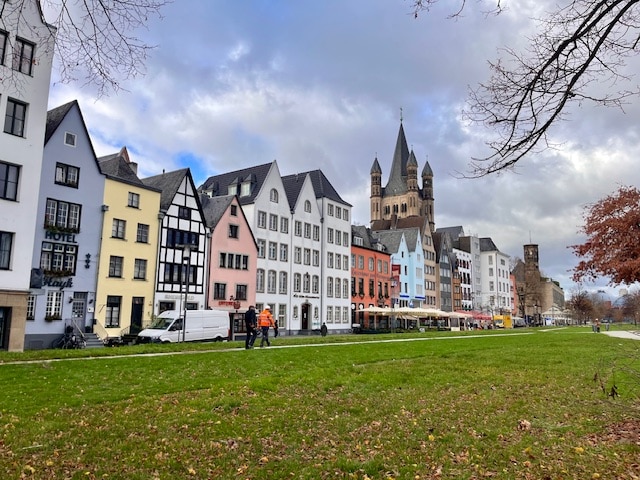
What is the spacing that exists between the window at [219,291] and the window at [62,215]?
13735 mm

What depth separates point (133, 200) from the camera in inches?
1469

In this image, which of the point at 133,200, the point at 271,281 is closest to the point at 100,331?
the point at 133,200

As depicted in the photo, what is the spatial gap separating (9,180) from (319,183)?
124ft

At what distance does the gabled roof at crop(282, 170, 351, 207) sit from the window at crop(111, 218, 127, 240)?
931 inches

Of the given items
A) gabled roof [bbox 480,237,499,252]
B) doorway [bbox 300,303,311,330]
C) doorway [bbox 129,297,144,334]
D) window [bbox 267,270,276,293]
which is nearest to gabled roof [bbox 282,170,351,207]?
window [bbox 267,270,276,293]

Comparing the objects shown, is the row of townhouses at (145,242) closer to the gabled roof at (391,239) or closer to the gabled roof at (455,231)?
the gabled roof at (391,239)

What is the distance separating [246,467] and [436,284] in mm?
83955

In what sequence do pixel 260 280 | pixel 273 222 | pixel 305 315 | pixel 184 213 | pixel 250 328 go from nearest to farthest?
pixel 250 328
pixel 184 213
pixel 260 280
pixel 273 222
pixel 305 315

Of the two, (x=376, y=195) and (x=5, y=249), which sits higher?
(x=376, y=195)

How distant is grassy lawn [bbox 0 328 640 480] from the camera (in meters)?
6.61

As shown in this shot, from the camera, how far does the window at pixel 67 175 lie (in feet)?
107

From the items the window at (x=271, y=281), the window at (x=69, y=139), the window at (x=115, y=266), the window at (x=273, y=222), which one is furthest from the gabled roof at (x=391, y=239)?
the window at (x=69, y=139)

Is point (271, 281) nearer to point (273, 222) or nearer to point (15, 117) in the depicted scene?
point (273, 222)

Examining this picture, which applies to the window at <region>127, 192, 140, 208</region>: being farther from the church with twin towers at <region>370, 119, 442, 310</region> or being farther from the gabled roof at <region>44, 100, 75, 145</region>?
the church with twin towers at <region>370, 119, 442, 310</region>
